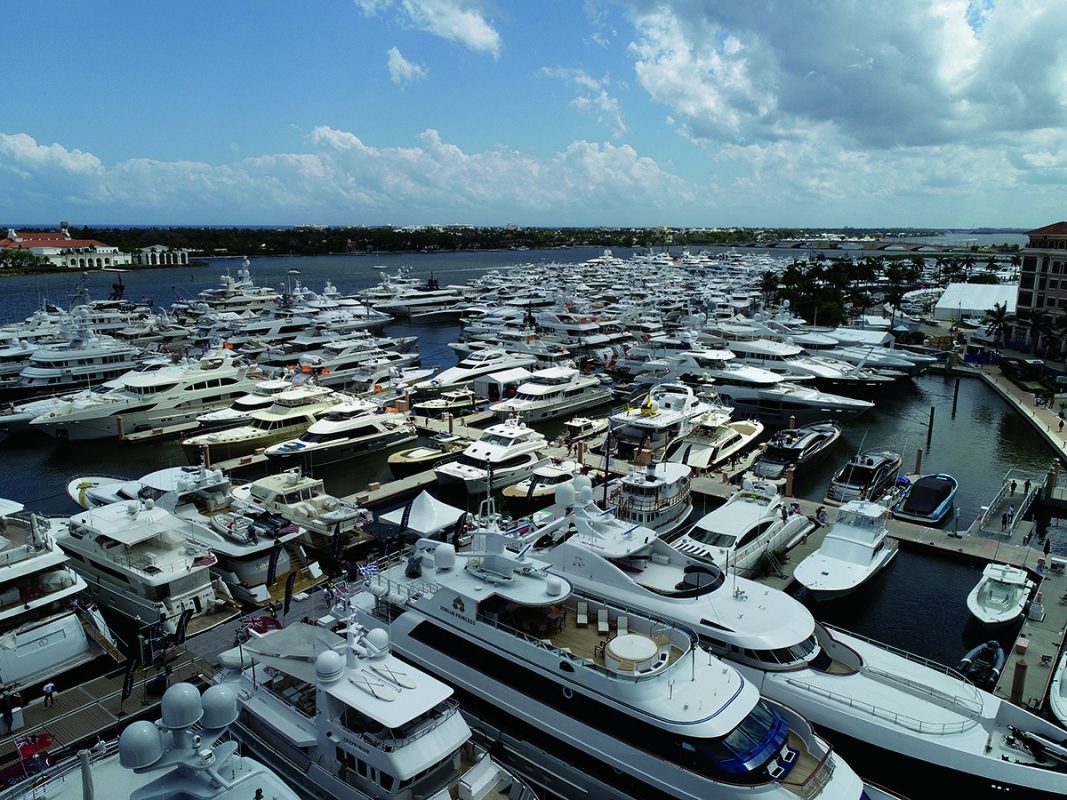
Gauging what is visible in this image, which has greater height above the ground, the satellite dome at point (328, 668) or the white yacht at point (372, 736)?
the satellite dome at point (328, 668)

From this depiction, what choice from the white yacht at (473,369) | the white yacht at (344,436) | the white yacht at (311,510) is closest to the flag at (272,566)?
the white yacht at (311,510)

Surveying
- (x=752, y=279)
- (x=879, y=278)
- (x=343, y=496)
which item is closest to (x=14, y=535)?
(x=343, y=496)

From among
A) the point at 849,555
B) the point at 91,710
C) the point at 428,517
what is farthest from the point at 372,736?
the point at 849,555

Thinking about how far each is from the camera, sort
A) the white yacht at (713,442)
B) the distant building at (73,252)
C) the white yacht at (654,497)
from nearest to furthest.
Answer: the white yacht at (654,497)
the white yacht at (713,442)
the distant building at (73,252)

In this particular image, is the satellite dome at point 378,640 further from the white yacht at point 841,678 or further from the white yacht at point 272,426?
the white yacht at point 272,426

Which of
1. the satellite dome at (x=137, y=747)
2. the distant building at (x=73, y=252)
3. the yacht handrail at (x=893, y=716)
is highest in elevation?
the distant building at (x=73, y=252)

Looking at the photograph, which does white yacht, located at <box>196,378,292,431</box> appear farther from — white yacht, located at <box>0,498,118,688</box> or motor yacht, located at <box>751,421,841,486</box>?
motor yacht, located at <box>751,421,841,486</box>
